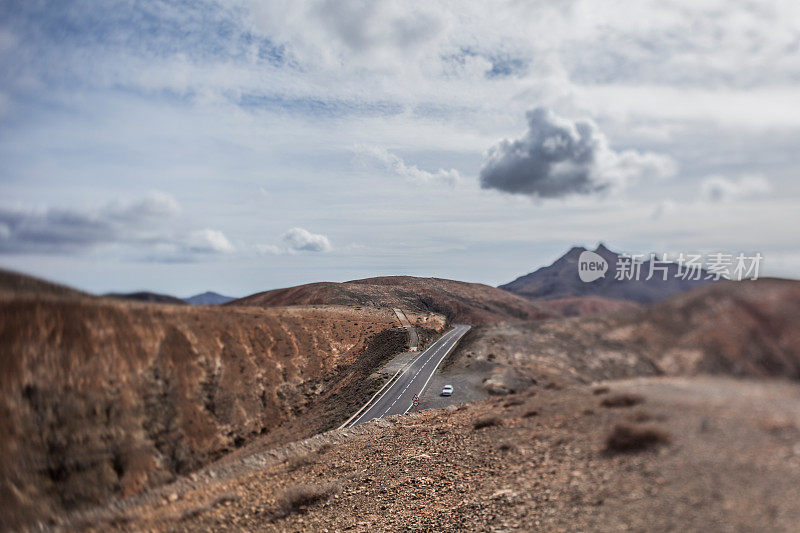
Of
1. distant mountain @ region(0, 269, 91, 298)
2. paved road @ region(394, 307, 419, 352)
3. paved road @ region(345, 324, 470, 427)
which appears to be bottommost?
paved road @ region(345, 324, 470, 427)

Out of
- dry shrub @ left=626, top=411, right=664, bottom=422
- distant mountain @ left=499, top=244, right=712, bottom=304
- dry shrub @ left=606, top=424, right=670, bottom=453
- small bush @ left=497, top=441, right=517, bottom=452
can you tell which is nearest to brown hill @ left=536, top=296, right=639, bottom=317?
distant mountain @ left=499, top=244, right=712, bottom=304

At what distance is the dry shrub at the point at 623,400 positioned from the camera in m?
4.57

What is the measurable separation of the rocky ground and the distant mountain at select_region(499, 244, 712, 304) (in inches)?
42.1

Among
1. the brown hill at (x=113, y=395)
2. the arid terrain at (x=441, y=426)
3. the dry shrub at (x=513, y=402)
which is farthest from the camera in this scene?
the brown hill at (x=113, y=395)

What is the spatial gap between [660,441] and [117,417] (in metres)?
9.79

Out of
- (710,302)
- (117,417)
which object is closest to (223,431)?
(117,417)

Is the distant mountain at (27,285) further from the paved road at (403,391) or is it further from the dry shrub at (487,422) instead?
the paved road at (403,391)

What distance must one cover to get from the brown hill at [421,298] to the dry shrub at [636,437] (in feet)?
5.31

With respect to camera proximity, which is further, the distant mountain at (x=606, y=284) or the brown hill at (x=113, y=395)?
the brown hill at (x=113, y=395)

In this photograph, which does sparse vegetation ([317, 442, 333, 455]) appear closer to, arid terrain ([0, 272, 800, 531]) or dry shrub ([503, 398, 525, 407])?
arid terrain ([0, 272, 800, 531])

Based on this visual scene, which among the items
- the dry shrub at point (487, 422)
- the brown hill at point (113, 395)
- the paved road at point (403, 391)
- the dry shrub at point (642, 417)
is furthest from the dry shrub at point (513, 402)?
the paved road at point (403, 391)

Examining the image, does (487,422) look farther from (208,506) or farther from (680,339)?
(208,506)

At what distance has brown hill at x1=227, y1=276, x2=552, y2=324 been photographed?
24.2 feet

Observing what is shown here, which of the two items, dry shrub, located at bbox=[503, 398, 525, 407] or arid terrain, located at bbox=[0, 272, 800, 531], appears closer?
arid terrain, located at bbox=[0, 272, 800, 531]
